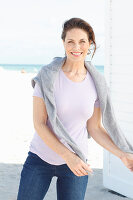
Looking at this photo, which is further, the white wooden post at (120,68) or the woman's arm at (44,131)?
the white wooden post at (120,68)

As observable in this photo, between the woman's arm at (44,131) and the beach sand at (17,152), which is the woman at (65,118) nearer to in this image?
the woman's arm at (44,131)

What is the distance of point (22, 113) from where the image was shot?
9617mm

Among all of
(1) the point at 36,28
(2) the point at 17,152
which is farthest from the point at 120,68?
(1) the point at 36,28

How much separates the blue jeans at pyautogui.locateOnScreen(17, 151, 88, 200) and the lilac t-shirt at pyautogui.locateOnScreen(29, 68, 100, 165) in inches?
1.3

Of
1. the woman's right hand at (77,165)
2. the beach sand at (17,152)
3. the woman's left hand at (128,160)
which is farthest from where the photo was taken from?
the beach sand at (17,152)

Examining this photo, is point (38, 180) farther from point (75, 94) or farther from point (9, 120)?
point (9, 120)

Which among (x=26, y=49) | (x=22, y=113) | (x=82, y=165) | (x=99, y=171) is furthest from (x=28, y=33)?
(x=82, y=165)

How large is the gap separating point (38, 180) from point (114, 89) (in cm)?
228

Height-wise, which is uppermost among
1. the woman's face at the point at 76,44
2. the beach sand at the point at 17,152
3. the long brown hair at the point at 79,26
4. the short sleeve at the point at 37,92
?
the long brown hair at the point at 79,26

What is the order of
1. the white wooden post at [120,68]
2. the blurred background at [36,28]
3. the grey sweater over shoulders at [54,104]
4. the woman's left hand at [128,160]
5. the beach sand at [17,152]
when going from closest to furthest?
the grey sweater over shoulders at [54,104] → the woman's left hand at [128,160] → the white wooden post at [120,68] → the beach sand at [17,152] → the blurred background at [36,28]

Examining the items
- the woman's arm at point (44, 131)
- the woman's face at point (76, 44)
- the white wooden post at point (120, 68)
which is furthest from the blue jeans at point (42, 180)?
the white wooden post at point (120, 68)

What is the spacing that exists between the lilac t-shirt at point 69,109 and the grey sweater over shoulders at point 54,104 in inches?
1.6

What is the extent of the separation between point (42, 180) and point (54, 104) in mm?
410

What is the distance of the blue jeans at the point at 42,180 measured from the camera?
192 cm
